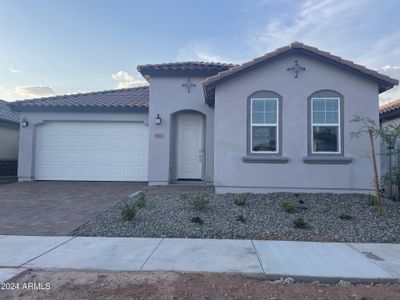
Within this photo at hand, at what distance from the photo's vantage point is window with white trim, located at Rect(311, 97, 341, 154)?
969cm

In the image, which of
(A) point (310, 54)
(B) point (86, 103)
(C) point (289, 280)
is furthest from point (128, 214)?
(B) point (86, 103)

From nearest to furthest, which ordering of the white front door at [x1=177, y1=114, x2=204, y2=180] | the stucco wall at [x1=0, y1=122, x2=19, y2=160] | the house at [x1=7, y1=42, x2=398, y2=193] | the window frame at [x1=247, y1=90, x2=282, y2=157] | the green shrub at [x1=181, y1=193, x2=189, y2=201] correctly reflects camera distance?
the green shrub at [x1=181, y1=193, x2=189, y2=201] → the house at [x1=7, y1=42, x2=398, y2=193] → the window frame at [x1=247, y1=90, x2=282, y2=157] → the white front door at [x1=177, y1=114, x2=204, y2=180] → the stucco wall at [x1=0, y1=122, x2=19, y2=160]

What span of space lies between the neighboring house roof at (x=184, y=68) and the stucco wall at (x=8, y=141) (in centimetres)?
837

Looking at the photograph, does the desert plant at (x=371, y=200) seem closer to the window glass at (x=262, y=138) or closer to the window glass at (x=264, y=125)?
the window glass at (x=264, y=125)

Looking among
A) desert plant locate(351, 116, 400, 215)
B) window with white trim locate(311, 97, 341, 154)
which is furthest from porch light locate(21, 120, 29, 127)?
desert plant locate(351, 116, 400, 215)

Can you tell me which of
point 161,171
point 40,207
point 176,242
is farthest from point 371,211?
point 40,207

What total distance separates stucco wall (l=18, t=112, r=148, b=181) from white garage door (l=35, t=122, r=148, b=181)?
216 millimetres

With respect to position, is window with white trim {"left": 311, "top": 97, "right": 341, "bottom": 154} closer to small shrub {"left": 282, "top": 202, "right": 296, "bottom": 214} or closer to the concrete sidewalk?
small shrub {"left": 282, "top": 202, "right": 296, "bottom": 214}

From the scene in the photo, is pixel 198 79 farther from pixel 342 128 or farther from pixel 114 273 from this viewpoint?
pixel 114 273

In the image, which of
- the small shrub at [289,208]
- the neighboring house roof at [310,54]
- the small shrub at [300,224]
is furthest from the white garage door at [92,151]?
the small shrub at [300,224]

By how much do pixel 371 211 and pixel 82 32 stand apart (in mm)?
12268

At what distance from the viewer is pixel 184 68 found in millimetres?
12656

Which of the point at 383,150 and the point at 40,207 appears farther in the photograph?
the point at 383,150

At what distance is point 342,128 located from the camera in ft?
31.5
